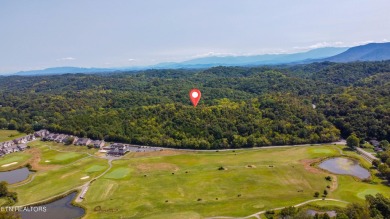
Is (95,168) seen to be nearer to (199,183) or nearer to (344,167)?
(199,183)

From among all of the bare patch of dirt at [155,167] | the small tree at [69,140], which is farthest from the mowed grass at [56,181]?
the small tree at [69,140]

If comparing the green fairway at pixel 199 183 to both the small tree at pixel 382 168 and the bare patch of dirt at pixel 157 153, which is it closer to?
the bare patch of dirt at pixel 157 153

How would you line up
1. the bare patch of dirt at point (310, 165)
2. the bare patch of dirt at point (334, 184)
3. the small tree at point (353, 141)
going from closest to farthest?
1. the bare patch of dirt at point (334, 184)
2. the bare patch of dirt at point (310, 165)
3. the small tree at point (353, 141)


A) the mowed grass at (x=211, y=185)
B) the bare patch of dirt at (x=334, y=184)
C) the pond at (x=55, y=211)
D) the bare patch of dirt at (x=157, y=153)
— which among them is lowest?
the bare patch of dirt at (x=334, y=184)

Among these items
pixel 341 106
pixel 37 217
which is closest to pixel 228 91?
pixel 341 106

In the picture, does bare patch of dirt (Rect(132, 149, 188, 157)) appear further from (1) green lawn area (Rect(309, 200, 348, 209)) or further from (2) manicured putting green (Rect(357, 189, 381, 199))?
(2) manicured putting green (Rect(357, 189, 381, 199))

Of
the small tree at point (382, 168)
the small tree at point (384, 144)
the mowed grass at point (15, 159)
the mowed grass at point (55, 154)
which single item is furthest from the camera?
the mowed grass at point (55, 154)

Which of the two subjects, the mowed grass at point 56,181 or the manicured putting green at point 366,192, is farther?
the mowed grass at point 56,181

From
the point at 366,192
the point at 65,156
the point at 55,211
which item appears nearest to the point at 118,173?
the point at 55,211
